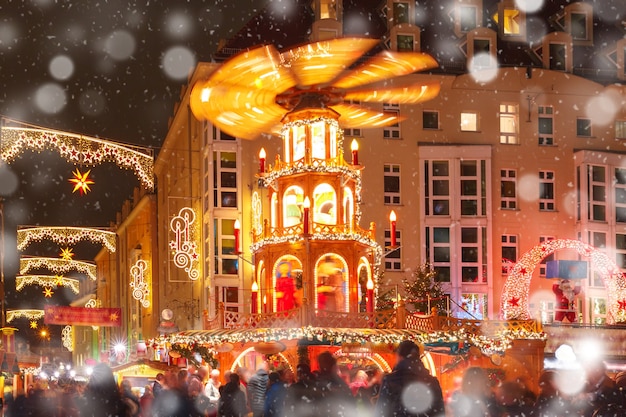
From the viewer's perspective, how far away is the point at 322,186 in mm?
33156

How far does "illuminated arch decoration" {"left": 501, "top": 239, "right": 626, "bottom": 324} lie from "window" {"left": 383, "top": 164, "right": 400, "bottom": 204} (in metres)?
6.47

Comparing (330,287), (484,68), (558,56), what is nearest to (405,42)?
(484,68)

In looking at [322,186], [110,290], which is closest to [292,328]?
[322,186]

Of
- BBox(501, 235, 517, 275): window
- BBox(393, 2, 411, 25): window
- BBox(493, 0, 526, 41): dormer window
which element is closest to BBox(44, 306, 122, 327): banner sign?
BBox(501, 235, 517, 275): window

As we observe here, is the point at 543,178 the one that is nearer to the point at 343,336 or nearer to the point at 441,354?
the point at 441,354

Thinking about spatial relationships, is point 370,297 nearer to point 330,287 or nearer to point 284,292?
point 330,287

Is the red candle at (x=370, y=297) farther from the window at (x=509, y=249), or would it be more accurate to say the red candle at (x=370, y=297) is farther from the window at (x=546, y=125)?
the window at (x=546, y=125)

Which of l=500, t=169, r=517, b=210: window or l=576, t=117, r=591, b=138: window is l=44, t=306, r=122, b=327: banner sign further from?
l=576, t=117, r=591, b=138: window

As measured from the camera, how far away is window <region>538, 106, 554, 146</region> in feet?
145

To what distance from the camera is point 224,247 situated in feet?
138

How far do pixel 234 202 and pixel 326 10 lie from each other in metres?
8.85

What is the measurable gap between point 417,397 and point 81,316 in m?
40.1

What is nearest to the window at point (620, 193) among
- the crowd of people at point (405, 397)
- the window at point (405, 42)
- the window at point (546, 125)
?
the window at point (546, 125)

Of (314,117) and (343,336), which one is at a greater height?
(314,117)
